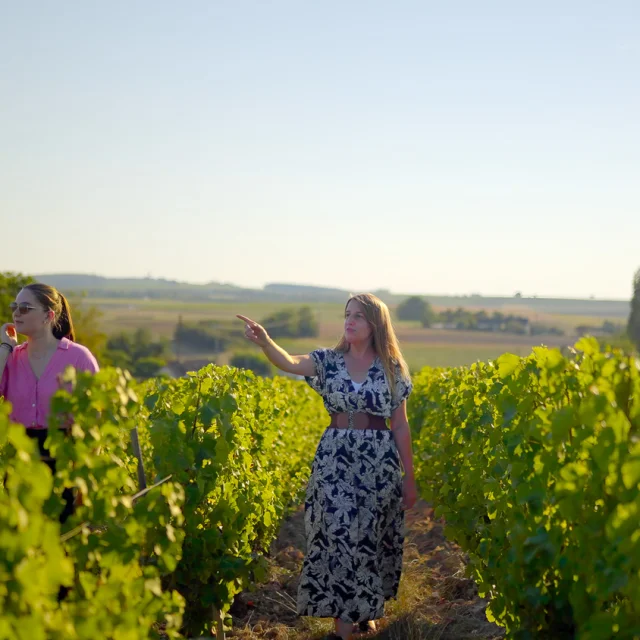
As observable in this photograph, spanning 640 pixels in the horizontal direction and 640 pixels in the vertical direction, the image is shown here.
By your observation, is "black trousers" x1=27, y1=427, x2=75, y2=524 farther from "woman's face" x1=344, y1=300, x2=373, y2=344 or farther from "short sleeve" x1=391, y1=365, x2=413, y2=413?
"short sleeve" x1=391, y1=365, x2=413, y2=413

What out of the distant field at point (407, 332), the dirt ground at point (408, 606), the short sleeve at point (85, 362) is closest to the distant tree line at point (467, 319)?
the distant field at point (407, 332)

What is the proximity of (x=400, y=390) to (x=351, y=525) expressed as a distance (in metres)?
0.77

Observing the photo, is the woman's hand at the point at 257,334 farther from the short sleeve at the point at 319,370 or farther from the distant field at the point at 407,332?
the distant field at the point at 407,332

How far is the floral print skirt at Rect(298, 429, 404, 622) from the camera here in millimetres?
4945

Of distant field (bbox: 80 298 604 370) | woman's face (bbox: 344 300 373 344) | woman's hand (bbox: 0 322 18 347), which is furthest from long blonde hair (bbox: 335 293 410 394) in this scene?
distant field (bbox: 80 298 604 370)

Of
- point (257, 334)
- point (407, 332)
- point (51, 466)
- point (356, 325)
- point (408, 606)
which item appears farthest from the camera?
point (407, 332)

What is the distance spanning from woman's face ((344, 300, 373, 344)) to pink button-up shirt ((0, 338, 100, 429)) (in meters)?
1.36

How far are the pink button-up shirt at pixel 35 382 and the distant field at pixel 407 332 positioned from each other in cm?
3191

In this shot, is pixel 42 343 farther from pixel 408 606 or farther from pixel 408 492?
pixel 408 606

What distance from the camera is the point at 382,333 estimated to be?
5141mm

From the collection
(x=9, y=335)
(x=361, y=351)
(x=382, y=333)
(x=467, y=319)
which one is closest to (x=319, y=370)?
(x=361, y=351)

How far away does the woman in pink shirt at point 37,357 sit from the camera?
448 cm

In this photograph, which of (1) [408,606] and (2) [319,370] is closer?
(2) [319,370]

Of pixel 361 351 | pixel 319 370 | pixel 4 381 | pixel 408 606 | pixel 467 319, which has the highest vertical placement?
pixel 361 351
